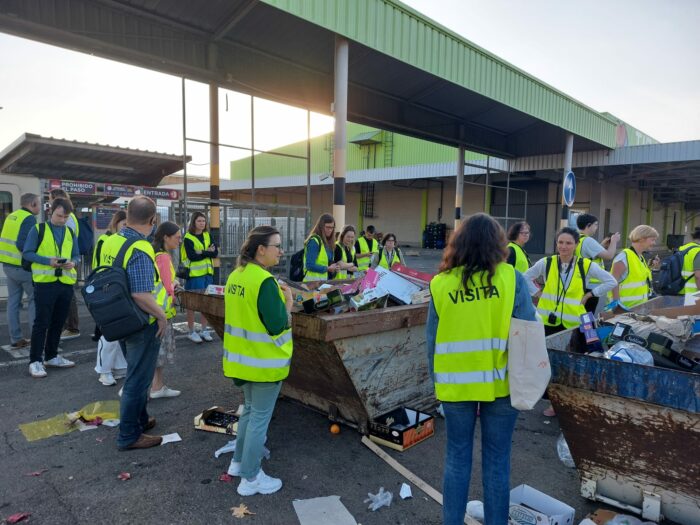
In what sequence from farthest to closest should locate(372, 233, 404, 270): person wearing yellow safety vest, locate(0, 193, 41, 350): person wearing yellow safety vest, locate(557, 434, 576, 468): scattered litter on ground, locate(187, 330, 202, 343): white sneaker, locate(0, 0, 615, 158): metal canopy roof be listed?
locate(372, 233, 404, 270): person wearing yellow safety vest → locate(0, 0, 615, 158): metal canopy roof → locate(187, 330, 202, 343): white sneaker → locate(0, 193, 41, 350): person wearing yellow safety vest → locate(557, 434, 576, 468): scattered litter on ground

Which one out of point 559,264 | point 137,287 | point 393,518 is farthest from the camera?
point 559,264

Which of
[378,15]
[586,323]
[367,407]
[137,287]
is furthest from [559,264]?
[378,15]

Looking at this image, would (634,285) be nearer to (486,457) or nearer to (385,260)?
(486,457)

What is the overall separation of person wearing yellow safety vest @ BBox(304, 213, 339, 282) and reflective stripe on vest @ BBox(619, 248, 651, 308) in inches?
132

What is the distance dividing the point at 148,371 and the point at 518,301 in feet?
9.05

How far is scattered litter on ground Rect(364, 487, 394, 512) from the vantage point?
2.88 metres

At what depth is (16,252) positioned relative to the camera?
5.71 meters

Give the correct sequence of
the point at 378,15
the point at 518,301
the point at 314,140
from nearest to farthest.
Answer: the point at 518,301 < the point at 378,15 < the point at 314,140

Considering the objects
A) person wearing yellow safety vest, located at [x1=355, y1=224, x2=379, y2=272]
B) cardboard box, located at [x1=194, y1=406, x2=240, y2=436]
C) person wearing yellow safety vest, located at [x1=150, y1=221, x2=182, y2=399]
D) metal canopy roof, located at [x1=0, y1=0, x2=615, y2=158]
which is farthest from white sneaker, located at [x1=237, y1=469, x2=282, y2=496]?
metal canopy roof, located at [x1=0, y1=0, x2=615, y2=158]

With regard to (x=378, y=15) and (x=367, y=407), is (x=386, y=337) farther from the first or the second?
(x=378, y=15)

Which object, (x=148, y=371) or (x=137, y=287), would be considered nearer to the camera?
(x=137, y=287)

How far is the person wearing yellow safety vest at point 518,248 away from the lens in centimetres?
518

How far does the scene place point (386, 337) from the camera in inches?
142

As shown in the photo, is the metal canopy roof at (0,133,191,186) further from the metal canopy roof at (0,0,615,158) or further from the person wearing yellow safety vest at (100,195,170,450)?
the person wearing yellow safety vest at (100,195,170,450)
